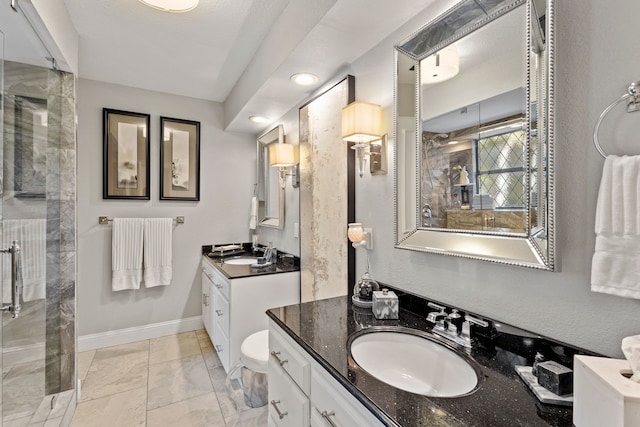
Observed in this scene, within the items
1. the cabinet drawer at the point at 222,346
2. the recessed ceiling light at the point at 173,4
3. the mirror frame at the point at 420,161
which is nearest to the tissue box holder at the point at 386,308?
the mirror frame at the point at 420,161

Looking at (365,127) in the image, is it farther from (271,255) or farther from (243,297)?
(271,255)

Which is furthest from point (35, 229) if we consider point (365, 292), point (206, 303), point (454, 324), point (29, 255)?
point (454, 324)

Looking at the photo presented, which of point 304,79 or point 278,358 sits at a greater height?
point 304,79

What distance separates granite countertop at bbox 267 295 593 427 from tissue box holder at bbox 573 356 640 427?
0.34 feet

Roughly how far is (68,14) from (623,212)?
2.91 metres

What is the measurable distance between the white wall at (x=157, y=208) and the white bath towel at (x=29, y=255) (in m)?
1.07

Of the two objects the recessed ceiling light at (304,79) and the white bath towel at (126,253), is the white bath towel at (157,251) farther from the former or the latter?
the recessed ceiling light at (304,79)

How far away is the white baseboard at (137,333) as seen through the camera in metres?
2.84

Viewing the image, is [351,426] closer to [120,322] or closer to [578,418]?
[578,418]

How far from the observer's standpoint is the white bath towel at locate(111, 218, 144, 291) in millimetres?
2869

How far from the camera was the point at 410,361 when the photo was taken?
1.17 m

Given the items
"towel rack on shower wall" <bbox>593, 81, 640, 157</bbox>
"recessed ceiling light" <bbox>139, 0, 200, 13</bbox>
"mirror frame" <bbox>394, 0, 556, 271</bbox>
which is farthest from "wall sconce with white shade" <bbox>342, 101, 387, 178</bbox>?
"recessed ceiling light" <bbox>139, 0, 200, 13</bbox>

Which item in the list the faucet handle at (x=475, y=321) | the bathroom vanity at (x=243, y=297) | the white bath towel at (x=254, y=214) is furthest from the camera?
the white bath towel at (x=254, y=214)

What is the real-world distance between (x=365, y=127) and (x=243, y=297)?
1.52 m
